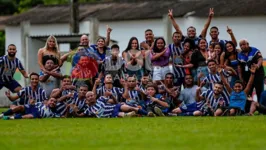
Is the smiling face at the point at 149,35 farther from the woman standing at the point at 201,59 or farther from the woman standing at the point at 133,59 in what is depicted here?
the woman standing at the point at 201,59

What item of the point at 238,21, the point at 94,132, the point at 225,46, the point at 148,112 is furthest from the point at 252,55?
the point at 238,21

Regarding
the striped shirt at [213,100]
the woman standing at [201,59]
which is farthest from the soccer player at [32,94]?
the striped shirt at [213,100]

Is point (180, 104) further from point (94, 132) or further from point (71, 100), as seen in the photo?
point (94, 132)

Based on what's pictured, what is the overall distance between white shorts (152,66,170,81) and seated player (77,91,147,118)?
4.09 ft

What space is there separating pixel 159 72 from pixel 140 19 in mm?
26838

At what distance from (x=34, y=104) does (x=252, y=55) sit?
5085mm

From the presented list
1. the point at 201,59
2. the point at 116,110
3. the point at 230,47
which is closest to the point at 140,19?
the point at 201,59

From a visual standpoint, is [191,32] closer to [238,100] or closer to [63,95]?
[238,100]

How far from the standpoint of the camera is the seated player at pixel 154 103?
2323cm

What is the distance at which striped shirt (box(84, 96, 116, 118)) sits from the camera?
22.9 metres

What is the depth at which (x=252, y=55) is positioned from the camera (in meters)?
23.5

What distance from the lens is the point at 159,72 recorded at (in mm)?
24047

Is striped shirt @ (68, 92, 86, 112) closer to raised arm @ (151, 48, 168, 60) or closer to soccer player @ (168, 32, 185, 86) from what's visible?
raised arm @ (151, 48, 168, 60)

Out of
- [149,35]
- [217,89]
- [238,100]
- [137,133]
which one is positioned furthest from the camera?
[149,35]
